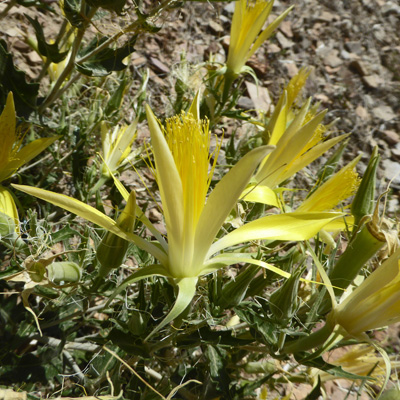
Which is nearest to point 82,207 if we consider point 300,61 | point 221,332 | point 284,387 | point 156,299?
point 156,299

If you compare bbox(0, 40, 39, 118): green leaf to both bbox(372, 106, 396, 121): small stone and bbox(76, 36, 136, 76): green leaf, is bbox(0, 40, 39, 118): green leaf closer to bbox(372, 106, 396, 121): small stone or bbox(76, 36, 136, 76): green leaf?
bbox(76, 36, 136, 76): green leaf

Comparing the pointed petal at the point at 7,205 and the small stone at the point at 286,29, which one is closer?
the pointed petal at the point at 7,205

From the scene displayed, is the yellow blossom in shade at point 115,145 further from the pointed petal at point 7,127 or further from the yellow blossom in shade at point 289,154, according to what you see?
the yellow blossom in shade at point 289,154

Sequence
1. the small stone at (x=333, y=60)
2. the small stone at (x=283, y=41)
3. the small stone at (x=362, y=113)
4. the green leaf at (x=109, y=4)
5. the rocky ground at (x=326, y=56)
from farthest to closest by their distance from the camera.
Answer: the small stone at (x=333, y=60), the small stone at (x=283, y=41), the small stone at (x=362, y=113), the rocky ground at (x=326, y=56), the green leaf at (x=109, y=4)

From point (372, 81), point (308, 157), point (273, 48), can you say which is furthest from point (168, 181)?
point (372, 81)

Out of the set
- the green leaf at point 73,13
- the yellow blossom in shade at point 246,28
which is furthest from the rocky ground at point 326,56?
the green leaf at point 73,13

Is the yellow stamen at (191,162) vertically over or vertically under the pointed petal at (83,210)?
over

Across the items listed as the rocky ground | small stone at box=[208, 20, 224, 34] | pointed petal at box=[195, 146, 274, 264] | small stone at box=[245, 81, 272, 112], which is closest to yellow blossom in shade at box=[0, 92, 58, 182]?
pointed petal at box=[195, 146, 274, 264]
